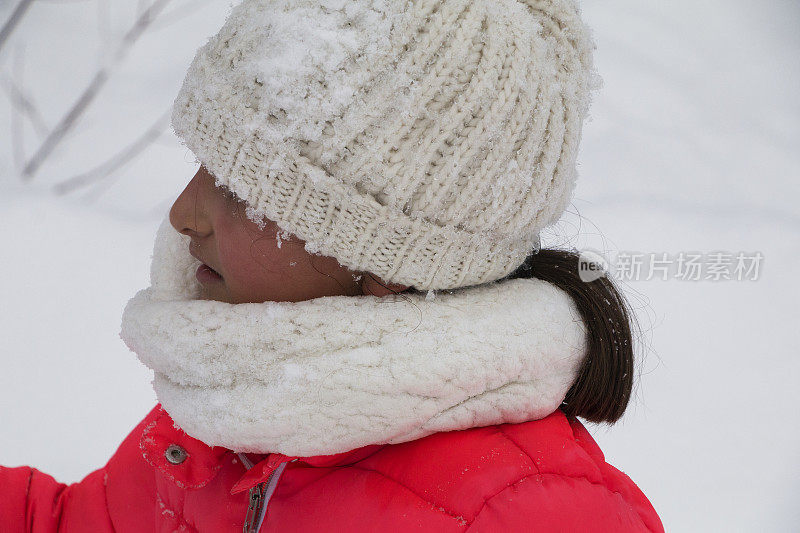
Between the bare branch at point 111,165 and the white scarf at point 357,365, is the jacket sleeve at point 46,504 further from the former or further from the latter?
the bare branch at point 111,165

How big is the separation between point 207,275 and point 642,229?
68.5 inches

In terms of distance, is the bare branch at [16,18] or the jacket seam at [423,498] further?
the bare branch at [16,18]

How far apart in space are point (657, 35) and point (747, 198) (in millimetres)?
667

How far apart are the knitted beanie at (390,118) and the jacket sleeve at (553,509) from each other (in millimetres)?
252

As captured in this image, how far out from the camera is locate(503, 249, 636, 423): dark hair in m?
0.86

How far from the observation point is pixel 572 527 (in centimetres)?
70

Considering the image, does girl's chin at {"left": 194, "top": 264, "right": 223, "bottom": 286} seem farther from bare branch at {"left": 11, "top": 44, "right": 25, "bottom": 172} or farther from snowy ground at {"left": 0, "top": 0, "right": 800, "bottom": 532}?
bare branch at {"left": 11, "top": 44, "right": 25, "bottom": 172}

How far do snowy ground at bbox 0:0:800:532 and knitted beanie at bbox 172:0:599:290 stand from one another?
751 millimetres

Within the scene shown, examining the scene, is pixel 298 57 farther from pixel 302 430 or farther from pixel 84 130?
pixel 84 130

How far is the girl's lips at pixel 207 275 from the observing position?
2.87 ft

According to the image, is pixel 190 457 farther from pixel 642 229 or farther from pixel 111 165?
pixel 642 229

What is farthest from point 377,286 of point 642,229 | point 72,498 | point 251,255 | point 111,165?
point 642,229

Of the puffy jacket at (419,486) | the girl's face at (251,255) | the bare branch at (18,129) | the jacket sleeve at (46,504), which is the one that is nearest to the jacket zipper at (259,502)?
the puffy jacket at (419,486)

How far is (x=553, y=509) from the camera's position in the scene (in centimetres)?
71
